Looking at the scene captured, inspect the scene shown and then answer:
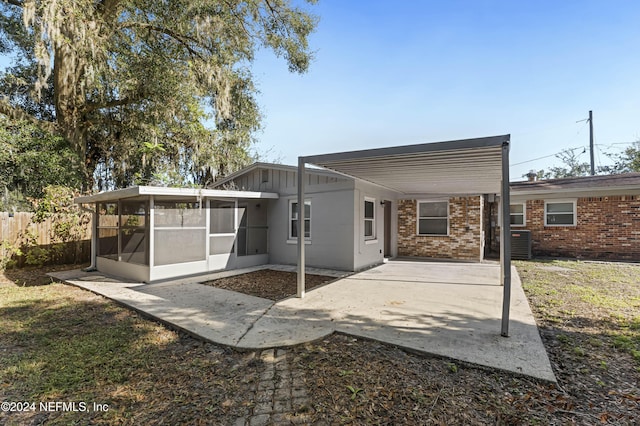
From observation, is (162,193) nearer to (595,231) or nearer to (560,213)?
(560,213)

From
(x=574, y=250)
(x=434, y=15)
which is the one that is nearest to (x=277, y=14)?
(x=434, y=15)

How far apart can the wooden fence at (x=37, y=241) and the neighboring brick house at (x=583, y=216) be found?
50.3 feet

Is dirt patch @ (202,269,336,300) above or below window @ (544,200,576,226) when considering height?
below

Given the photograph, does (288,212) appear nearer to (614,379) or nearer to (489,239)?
(614,379)

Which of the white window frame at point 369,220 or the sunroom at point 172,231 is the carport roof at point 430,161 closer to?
the white window frame at point 369,220

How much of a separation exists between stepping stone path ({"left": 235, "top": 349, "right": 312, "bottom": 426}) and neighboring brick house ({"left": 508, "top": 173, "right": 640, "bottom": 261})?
12093mm

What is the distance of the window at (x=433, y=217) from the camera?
10.7 metres

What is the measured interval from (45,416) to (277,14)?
12.6 m

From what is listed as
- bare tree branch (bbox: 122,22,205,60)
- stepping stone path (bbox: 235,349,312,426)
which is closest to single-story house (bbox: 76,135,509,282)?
stepping stone path (bbox: 235,349,312,426)

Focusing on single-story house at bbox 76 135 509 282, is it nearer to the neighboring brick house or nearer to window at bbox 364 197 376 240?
window at bbox 364 197 376 240

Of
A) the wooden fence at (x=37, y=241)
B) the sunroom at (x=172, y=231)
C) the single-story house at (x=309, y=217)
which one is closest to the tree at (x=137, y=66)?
the wooden fence at (x=37, y=241)

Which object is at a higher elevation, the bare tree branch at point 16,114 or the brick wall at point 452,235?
the bare tree branch at point 16,114

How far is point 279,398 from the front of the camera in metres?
2.49

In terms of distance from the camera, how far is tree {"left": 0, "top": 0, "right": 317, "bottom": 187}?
8.57 m
